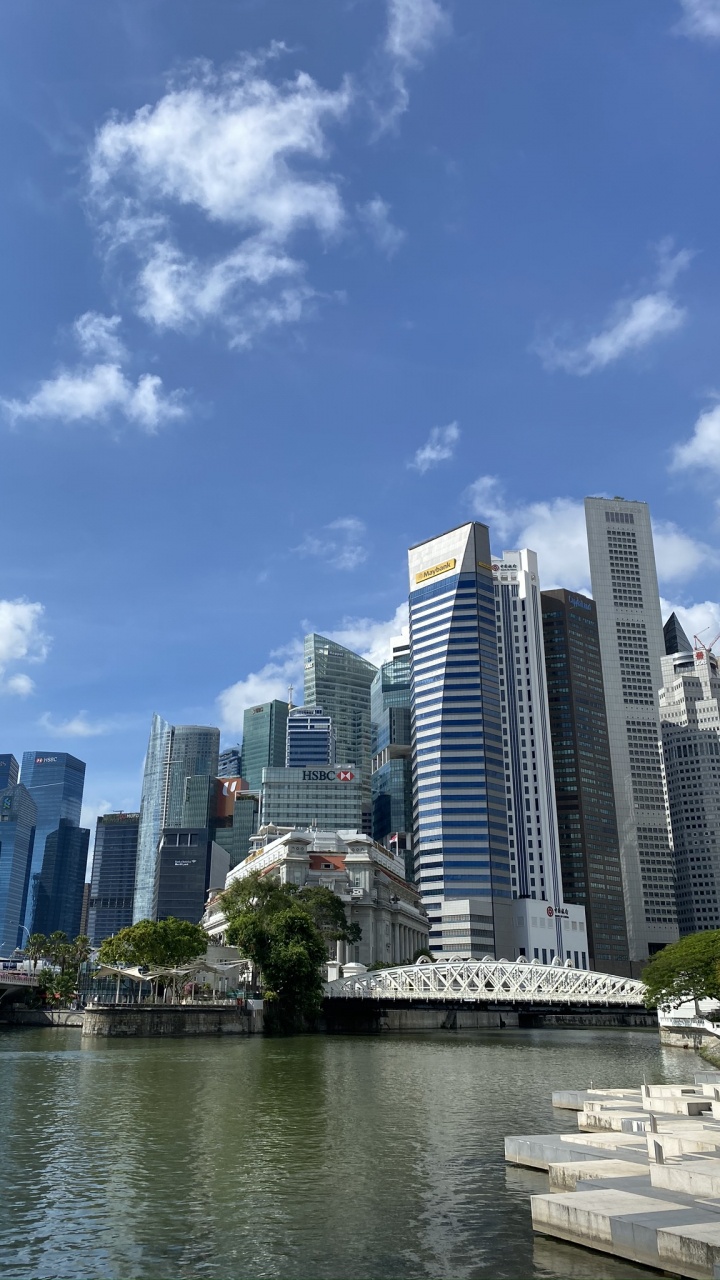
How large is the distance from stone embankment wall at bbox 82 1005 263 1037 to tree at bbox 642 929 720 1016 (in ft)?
158

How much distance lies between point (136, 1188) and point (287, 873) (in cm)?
17093

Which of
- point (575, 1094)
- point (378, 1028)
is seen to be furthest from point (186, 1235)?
point (378, 1028)

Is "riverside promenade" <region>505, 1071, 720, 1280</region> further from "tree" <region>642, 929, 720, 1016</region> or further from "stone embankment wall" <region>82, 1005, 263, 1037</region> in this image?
"stone embankment wall" <region>82, 1005, 263, 1037</region>

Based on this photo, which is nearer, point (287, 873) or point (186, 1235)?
point (186, 1235)

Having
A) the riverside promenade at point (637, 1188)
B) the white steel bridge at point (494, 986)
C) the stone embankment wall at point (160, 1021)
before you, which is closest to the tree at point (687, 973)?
the white steel bridge at point (494, 986)

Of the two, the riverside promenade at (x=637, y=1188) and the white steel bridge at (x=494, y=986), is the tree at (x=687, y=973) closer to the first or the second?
the white steel bridge at (x=494, y=986)

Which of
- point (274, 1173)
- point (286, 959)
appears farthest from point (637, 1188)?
point (286, 959)

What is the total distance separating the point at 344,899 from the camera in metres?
197

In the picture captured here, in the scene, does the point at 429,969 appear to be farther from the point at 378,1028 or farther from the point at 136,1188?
the point at 136,1188

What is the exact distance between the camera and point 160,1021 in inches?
4338

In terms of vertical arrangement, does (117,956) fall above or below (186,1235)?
above

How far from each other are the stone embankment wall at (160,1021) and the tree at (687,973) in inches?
1896

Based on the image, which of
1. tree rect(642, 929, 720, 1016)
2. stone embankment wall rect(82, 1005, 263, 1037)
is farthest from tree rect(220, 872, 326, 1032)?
tree rect(642, 929, 720, 1016)

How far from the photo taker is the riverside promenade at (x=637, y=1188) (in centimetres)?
1998
